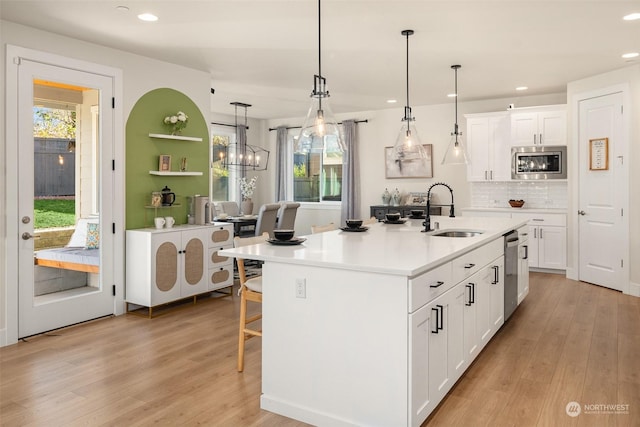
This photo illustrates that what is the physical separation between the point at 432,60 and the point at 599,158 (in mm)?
2596

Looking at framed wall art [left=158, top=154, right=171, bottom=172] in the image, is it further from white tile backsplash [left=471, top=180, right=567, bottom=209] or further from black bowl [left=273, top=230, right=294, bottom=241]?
white tile backsplash [left=471, top=180, right=567, bottom=209]

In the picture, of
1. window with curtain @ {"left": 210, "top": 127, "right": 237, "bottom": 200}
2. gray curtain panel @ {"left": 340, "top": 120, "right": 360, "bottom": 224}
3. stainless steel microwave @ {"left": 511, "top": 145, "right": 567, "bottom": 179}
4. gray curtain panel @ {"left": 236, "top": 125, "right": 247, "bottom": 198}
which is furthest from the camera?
gray curtain panel @ {"left": 236, "top": 125, "right": 247, "bottom": 198}

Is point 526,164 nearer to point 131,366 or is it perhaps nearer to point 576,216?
point 576,216

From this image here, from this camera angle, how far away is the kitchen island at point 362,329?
233cm

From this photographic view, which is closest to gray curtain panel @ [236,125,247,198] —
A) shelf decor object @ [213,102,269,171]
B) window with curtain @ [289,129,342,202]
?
shelf decor object @ [213,102,269,171]

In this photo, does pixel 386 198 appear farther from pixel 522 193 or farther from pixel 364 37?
pixel 364 37

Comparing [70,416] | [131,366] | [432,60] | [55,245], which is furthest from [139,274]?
[432,60]

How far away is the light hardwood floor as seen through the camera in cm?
269

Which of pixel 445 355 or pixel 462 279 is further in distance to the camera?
pixel 462 279

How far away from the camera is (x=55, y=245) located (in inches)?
169

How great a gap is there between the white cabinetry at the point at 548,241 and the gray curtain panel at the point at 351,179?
9.58ft

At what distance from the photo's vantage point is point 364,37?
4.41 metres

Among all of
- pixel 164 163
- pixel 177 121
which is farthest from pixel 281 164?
pixel 164 163

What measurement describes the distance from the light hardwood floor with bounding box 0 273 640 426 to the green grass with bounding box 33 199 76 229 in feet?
3.14
